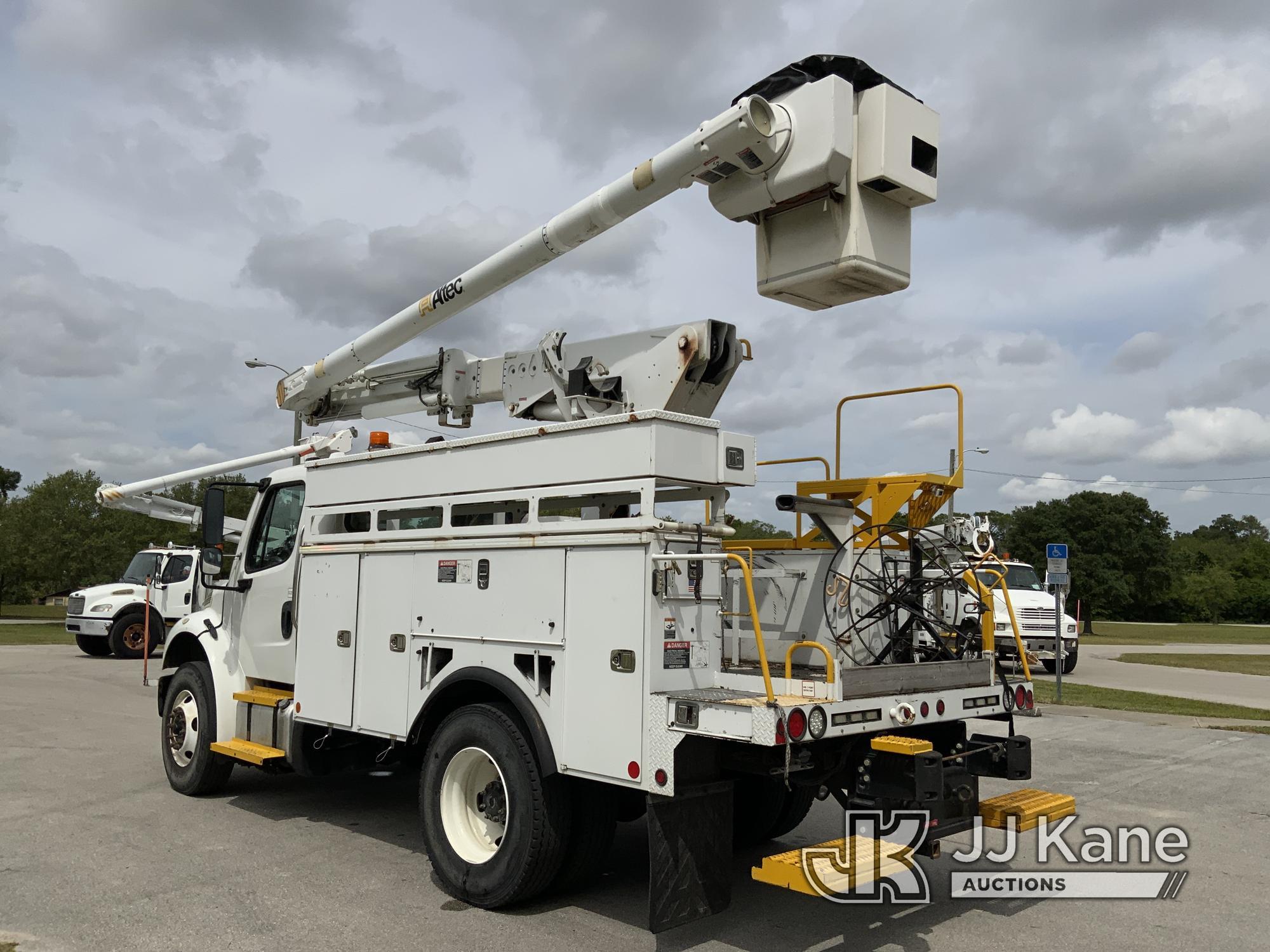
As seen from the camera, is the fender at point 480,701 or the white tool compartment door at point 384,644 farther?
the white tool compartment door at point 384,644

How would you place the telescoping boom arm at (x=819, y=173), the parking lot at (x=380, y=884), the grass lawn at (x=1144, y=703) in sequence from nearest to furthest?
1. the parking lot at (x=380, y=884)
2. the telescoping boom arm at (x=819, y=173)
3. the grass lawn at (x=1144, y=703)

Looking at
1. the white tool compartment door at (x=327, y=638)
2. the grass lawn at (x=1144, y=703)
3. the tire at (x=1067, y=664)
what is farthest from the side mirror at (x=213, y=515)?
the tire at (x=1067, y=664)

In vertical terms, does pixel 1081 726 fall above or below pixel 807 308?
below

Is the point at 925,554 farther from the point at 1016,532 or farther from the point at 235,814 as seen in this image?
the point at 1016,532

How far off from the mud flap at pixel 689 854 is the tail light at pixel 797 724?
619 millimetres

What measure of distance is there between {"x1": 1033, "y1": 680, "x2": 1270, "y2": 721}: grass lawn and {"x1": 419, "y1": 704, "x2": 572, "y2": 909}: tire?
40.8 ft

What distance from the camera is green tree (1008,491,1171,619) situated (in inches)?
2184

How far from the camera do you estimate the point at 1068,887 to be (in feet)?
20.1

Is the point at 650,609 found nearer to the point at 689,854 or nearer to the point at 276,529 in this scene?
the point at 689,854

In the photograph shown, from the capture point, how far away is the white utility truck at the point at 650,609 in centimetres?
473

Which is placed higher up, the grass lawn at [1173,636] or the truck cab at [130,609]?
the truck cab at [130,609]

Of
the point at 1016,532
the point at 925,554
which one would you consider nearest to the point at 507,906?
the point at 925,554

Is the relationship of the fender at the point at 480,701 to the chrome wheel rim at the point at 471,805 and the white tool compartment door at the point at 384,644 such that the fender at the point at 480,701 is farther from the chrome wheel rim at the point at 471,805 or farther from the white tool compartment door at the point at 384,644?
the chrome wheel rim at the point at 471,805

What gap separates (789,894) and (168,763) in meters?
5.36
